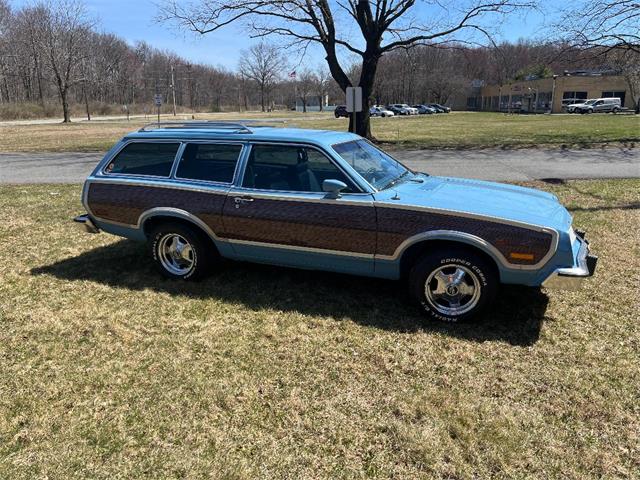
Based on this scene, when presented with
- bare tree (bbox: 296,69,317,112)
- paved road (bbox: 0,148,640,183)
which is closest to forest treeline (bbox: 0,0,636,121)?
bare tree (bbox: 296,69,317,112)

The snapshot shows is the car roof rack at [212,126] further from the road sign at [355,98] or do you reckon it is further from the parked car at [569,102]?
the parked car at [569,102]

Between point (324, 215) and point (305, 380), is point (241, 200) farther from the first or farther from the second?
point (305, 380)

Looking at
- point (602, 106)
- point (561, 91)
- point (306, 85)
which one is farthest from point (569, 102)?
point (306, 85)

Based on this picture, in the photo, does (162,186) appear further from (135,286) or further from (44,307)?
(44,307)

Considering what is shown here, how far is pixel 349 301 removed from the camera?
15.4 feet

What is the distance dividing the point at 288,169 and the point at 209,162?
890 millimetres

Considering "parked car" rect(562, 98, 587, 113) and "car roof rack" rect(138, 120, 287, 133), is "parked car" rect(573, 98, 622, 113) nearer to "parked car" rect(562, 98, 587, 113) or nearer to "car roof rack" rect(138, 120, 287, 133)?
"parked car" rect(562, 98, 587, 113)

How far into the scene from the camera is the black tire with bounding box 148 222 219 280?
5.01m

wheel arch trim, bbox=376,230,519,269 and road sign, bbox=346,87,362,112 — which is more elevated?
road sign, bbox=346,87,362,112

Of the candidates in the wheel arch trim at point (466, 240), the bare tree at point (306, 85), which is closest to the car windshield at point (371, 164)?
the wheel arch trim at point (466, 240)

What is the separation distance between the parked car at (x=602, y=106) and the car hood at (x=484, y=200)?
69.3m

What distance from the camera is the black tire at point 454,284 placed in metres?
3.97

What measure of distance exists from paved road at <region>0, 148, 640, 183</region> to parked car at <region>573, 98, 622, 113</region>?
53554 millimetres

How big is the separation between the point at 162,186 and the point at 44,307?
5.32ft
